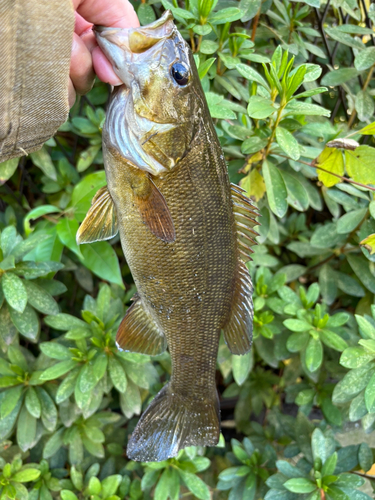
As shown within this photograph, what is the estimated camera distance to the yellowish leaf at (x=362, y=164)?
1.17 metres

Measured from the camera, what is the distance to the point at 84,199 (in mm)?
1481

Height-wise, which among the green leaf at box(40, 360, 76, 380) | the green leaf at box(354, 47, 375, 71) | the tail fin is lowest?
the tail fin

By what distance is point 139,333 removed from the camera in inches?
46.1

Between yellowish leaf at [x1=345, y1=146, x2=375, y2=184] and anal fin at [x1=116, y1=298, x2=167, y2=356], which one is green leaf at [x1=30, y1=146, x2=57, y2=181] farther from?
yellowish leaf at [x1=345, y1=146, x2=375, y2=184]


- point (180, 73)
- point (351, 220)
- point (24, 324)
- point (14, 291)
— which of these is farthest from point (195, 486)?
point (180, 73)

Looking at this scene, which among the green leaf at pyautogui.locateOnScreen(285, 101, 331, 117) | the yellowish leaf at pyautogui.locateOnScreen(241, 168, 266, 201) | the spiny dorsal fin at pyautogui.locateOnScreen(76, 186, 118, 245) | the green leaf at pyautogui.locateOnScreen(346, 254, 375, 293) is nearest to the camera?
the spiny dorsal fin at pyautogui.locateOnScreen(76, 186, 118, 245)

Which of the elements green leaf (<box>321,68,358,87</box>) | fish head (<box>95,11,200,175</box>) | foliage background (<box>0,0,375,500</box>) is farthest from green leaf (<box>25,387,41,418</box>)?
green leaf (<box>321,68,358,87</box>)

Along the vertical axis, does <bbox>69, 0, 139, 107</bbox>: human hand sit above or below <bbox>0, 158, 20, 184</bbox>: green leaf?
above

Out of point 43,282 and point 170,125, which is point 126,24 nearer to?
point 170,125

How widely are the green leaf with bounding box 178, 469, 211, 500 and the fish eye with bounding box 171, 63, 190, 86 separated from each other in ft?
4.73

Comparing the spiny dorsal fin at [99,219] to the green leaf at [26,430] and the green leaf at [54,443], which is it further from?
the green leaf at [54,443]

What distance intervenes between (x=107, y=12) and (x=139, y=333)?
0.87 m

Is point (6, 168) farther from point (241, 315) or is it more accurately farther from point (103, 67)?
point (241, 315)

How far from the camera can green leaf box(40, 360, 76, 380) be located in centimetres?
132
